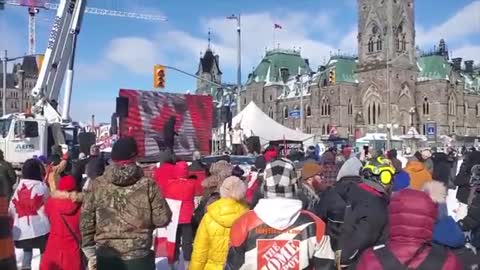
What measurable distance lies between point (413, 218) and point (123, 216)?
240 cm

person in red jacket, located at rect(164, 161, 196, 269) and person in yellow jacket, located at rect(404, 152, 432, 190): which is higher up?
person in yellow jacket, located at rect(404, 152, 432, 190)

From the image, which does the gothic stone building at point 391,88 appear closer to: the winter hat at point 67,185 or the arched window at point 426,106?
the arched window at point 426,106

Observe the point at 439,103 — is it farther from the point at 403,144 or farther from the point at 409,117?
the point at 403,144

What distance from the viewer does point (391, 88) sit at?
250 feet

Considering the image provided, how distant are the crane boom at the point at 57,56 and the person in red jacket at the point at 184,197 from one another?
626 inches

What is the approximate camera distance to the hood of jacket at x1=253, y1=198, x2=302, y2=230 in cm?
362

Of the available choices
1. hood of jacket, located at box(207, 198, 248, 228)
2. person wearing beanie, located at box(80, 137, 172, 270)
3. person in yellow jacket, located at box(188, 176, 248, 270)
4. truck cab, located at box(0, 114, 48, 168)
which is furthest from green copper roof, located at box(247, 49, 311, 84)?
person wearing beanie, located at box(80, 137, 172, 270)

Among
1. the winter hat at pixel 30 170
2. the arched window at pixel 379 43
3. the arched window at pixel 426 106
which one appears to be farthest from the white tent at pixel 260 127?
the arched window at pixel 379 43

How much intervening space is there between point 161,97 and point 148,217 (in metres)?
15.3

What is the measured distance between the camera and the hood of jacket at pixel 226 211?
484 cm

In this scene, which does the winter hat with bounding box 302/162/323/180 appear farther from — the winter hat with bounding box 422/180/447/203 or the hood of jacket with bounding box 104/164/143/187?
the hood of jacket with bounding box 104/164/143/187

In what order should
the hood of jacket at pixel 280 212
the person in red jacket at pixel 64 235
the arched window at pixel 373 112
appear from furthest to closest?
the arched window at pixel 373 112 < the person in red jacket at pixel 64 235 < the hood of jacket at pixel 280 212

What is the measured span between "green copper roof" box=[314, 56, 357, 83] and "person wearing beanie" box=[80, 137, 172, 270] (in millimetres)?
80703

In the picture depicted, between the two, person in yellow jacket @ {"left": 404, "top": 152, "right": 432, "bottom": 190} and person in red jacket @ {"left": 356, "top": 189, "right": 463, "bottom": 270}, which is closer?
person in red jacket @ {"left": 356, "top": 189, "right": 463, "bottom": 270}
